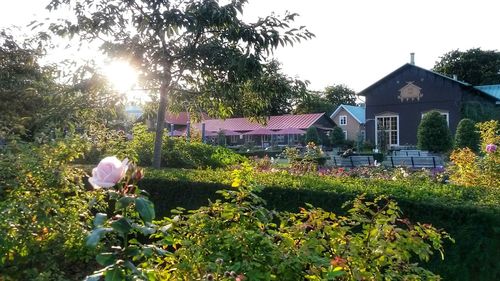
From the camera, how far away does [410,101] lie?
122 ft

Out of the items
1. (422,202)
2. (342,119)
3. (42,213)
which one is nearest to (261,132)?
(342,119)

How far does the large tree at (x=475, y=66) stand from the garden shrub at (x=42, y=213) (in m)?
51.2

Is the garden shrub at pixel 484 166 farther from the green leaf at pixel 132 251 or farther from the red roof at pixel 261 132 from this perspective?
the red roof at pixel 261 132

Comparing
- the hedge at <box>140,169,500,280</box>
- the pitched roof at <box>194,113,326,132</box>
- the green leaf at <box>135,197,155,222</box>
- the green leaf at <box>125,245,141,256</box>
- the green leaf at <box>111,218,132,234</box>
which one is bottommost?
the hedge at <box>140,169,500,280</box>

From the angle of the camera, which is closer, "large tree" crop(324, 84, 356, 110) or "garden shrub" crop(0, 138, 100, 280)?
"garden shrub" crop(0, 138, 100, 280)

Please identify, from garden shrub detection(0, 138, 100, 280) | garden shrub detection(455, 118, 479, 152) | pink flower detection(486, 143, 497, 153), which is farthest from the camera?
garden shrub detection(455, 118, 479, 152)

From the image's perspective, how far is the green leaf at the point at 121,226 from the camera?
5.97 feet

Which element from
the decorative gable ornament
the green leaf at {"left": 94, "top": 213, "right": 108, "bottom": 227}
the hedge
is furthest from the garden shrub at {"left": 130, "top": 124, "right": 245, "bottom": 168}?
the decorative gable ornament

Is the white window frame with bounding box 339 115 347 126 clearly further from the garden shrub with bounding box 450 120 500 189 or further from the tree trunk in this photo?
the tree trunk

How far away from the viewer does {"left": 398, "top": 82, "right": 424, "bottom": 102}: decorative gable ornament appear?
36.8 metres

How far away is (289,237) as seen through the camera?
2.54 metres

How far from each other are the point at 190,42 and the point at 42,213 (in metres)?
5.51

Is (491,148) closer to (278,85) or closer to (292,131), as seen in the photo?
(278,85)

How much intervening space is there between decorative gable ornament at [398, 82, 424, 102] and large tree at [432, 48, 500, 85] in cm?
1537
